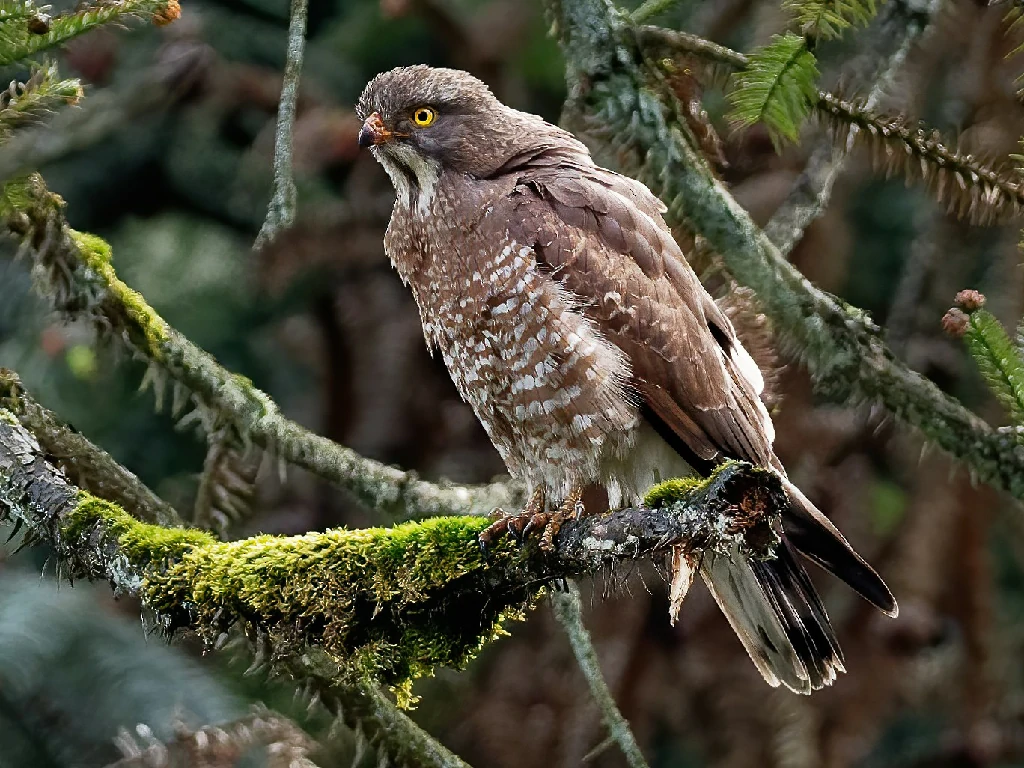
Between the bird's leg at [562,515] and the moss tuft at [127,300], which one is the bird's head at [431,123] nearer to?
the moss tuft at [127,300]

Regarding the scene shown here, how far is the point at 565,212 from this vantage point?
3.19 m

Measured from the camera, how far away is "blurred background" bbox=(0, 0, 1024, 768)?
4.76 meters

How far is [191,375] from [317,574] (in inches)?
47.5

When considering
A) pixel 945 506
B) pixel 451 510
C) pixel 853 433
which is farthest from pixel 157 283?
pixel 945 506

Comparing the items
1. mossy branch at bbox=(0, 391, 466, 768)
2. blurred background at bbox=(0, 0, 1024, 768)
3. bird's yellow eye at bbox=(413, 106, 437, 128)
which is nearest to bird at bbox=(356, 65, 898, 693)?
bird's yellow eye at bbox=(413, 106, 437, 128)

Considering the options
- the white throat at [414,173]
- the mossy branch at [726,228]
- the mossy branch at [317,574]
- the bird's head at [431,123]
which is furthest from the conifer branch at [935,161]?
the mossy branch at [317,574]

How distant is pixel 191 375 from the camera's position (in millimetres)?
3762

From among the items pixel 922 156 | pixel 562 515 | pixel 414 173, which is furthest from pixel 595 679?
pixel 922 156

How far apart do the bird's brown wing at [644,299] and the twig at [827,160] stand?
67cm

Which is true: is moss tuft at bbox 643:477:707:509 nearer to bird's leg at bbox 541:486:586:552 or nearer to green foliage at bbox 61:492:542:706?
bird's leg at bbox 541:486:586:552

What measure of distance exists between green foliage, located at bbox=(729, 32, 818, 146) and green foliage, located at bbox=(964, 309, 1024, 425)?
586mm

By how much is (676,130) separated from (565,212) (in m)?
0.61

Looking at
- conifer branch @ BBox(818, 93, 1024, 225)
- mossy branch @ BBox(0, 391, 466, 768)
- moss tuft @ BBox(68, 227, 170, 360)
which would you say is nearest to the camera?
conifer branch @ BBox(818, 93, 1024, 225)

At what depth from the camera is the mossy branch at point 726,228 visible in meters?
3.51
